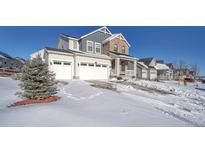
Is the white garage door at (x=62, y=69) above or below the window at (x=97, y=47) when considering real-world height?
below

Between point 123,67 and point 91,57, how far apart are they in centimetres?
306

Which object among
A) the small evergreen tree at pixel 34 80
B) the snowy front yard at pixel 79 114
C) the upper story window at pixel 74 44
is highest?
the upper story window at pixel 74 44

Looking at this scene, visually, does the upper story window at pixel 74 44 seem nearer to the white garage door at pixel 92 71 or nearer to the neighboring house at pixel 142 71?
the white garage door at pixel 92 71

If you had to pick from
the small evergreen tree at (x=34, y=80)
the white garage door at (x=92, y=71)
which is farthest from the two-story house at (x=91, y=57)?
the small evergreen tree at (x=34, y=80)

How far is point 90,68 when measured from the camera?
9477 mm

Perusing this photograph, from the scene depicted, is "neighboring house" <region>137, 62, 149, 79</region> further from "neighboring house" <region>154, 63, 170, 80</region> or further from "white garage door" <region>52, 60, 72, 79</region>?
"white garage door" <region>52, 60, 72, 79</region>

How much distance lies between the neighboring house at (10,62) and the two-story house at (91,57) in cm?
67

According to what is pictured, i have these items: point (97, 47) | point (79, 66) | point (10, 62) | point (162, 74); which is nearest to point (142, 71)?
point (162, 74)

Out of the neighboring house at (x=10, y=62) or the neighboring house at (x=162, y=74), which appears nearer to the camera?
the neighboring house at (x=10, y=62)

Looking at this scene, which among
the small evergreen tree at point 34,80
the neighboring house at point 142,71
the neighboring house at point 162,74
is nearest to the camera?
the small evergreen tree at point 34,80

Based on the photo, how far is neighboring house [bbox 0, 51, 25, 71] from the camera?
493 centimetres

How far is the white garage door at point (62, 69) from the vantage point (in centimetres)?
640
